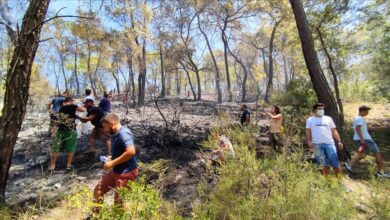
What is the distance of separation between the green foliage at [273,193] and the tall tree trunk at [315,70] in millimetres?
4777

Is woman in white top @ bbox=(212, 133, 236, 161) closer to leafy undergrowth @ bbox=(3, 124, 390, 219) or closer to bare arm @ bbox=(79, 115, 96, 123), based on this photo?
leafy undergrowth @ bbox=(3, 124, 390, 219)

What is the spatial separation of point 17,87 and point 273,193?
12.6 ft

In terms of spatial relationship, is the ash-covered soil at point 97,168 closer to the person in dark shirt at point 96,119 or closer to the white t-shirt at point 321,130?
the person in dark shirt at point 96,119

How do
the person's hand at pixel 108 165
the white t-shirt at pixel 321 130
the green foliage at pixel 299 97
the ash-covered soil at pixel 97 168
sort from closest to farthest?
the person's hand at pixel 108 165, the ash-covered soil at pixel 97 168, the white t-shirt at pixel 321 130, the green foliage at pixel 299 97

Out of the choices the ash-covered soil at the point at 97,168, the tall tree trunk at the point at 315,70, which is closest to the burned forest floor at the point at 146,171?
the ash-covered soil at the point at 97,168

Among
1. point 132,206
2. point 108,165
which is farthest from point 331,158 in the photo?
point 132,206

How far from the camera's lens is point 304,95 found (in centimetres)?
1306

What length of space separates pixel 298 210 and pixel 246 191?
0.74m

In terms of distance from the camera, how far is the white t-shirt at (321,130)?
593 cm

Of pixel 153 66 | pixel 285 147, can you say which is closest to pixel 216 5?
pixel 285 147

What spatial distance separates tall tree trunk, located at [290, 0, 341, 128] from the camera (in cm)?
836

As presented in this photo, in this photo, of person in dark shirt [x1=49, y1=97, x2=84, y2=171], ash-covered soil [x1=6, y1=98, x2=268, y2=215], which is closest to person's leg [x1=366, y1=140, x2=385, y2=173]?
ash-covered soil [x1=6, y1=98, x2=268, y2=215]

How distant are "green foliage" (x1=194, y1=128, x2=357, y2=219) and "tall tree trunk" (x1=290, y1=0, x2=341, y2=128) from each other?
4.78m

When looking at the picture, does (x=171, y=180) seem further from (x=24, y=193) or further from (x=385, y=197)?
(x=385, y=197)
